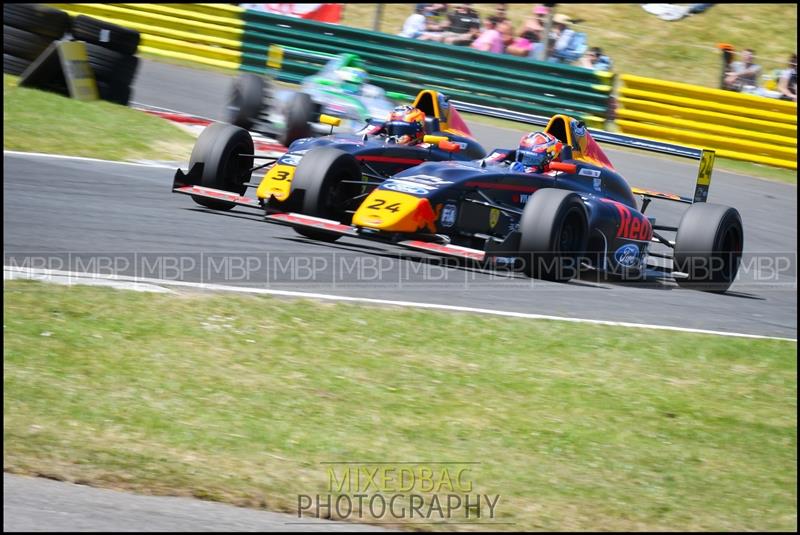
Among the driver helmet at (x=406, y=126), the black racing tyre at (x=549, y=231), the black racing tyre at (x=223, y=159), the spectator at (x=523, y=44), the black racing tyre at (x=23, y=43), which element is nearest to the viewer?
the black racing tyre at (x=549, y=231)

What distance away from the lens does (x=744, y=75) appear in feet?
59.7

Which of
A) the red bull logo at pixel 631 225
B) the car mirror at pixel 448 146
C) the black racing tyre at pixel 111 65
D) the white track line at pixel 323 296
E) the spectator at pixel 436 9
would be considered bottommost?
the white track line at pixel 323 296

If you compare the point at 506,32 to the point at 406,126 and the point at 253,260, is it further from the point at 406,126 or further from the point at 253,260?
the point at 253,260

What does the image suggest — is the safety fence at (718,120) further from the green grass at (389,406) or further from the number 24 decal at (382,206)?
the green grass at (389,406)

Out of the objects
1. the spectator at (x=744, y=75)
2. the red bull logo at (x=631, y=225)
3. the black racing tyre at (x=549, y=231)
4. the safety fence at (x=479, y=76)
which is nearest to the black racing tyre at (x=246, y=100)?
the safety fence at (x=479, y=76)

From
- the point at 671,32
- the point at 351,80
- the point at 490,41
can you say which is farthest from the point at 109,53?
the point at 671,32

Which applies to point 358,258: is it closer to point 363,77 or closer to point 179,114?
point 363,77

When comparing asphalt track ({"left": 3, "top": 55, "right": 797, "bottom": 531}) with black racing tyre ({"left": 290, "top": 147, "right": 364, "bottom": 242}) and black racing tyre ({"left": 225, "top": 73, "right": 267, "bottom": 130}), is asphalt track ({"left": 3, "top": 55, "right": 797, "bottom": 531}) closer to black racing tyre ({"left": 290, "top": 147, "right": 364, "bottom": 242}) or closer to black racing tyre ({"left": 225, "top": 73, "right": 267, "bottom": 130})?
black racing tyre ({"left": 290, "top": 147, "right": 364, "bottom": 242})

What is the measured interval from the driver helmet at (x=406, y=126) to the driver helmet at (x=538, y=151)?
5.16ft

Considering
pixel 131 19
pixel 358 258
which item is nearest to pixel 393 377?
pixel 358 258

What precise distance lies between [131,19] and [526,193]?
13307 mm

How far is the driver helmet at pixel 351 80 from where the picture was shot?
1474cm

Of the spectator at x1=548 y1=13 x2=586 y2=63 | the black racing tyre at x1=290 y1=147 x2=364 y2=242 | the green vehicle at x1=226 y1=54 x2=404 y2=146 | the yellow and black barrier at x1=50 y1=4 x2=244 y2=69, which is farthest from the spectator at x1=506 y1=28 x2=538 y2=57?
the black racing tyre at x1=290 y1=147 x2=364 y2=242

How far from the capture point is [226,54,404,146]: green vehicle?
46.0ft
